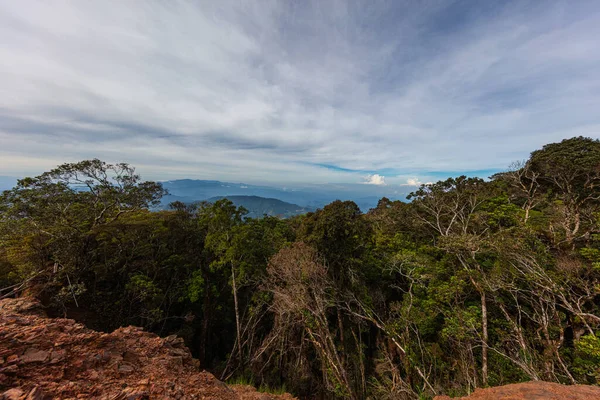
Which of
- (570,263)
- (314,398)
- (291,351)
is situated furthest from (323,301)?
(570,263)

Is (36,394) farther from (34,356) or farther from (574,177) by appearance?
(574,177)

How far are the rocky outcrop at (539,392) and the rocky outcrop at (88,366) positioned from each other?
18.1 ft

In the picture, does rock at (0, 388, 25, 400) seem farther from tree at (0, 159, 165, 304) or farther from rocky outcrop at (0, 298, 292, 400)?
tree at (0, 159, 165, 304)

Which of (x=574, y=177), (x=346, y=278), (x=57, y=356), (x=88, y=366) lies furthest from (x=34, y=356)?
(x=574, y=177)

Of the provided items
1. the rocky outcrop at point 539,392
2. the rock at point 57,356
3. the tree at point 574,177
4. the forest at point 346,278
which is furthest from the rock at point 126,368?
the tree at point 574,177

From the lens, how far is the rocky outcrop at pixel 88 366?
3625 millimetres

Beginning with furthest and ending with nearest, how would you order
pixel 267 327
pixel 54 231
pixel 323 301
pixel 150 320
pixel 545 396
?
pixel 267 327
pixel 150 320
pixel 323 301
pixel 54 231
pixel 545 396

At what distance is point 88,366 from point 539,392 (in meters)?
8.69

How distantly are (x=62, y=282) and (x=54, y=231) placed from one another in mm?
2735

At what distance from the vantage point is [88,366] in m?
4.37

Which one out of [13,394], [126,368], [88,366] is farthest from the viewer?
[126,368]

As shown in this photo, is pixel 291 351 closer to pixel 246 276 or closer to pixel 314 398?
pixel 314 398

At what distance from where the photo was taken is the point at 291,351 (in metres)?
14.3

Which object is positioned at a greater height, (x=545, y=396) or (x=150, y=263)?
(x=545, y=396)
